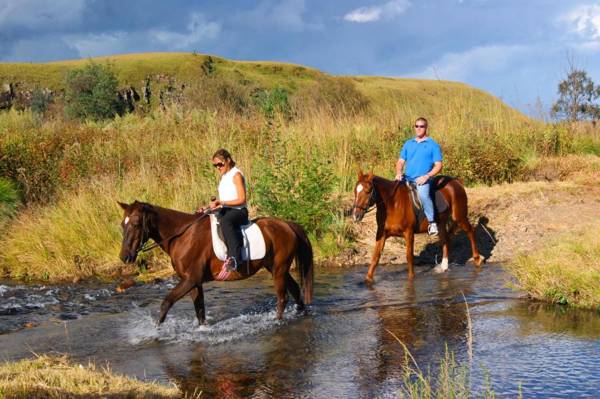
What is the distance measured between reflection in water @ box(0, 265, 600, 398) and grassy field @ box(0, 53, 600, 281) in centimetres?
321

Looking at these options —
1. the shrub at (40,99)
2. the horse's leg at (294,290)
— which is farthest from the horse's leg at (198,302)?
the shrub at (40,99)

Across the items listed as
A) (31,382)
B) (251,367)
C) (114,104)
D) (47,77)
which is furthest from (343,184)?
(47,77)

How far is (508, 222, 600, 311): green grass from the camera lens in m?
9.05

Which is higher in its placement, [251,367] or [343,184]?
[343,184]

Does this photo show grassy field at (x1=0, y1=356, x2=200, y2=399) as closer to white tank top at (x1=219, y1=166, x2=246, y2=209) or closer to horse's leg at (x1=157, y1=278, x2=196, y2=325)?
horse's leg at (x1=157, y1=278, x2=196, y2=325)

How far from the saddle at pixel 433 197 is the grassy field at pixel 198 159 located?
234 centimetres

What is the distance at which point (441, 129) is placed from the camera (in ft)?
66.6

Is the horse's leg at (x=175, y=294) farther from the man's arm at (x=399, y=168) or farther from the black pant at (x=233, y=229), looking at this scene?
the man's arm at (x=399, y=168)

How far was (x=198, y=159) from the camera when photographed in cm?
1800

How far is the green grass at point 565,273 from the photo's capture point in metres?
9.05

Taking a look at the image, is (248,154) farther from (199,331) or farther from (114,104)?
(114,104)

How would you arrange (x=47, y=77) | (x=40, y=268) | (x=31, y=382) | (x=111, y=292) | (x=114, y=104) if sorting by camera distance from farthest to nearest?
1. (x=47, y=77)
2. (x=114, y=104)
3. (x=40, y=268)
4. (x=111, y=292)
5. (x=31, y=382)

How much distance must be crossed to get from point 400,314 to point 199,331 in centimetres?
281

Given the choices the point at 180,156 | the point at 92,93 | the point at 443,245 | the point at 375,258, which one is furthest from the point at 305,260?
the point at 92,93
